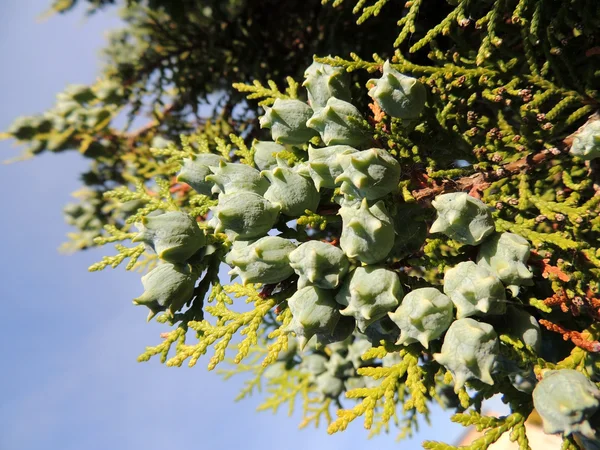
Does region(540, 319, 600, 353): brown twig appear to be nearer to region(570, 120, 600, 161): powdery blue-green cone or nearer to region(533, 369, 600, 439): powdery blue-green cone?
region(533, 369, 600, 439): powdery blue-green cone

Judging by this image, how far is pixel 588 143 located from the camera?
1827 millimetres

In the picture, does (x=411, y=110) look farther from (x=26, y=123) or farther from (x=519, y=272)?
(x=26, y=123)

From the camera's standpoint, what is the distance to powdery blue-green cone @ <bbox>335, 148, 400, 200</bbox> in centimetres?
165

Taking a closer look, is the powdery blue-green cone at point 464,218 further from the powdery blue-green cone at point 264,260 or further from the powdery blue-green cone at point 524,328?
the powdery blue-green cone at point 264,260

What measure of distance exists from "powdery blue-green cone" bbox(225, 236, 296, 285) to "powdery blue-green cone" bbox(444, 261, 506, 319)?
575 millimetres

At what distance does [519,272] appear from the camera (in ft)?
5.35

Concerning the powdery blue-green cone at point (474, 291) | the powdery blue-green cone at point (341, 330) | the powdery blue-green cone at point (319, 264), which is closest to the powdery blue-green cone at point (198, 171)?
the powdery blue-green cone at point (319, 264)

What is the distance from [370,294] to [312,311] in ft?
0.72

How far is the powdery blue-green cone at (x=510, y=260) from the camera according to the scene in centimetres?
163

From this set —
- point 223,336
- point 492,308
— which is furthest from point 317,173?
point 223,336

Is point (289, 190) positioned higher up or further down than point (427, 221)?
higher up

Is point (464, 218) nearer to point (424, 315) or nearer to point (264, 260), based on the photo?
point (424, 315)

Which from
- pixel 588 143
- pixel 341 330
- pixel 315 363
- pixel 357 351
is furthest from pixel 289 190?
pixel 315 363

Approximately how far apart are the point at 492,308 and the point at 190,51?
355 centimetres
